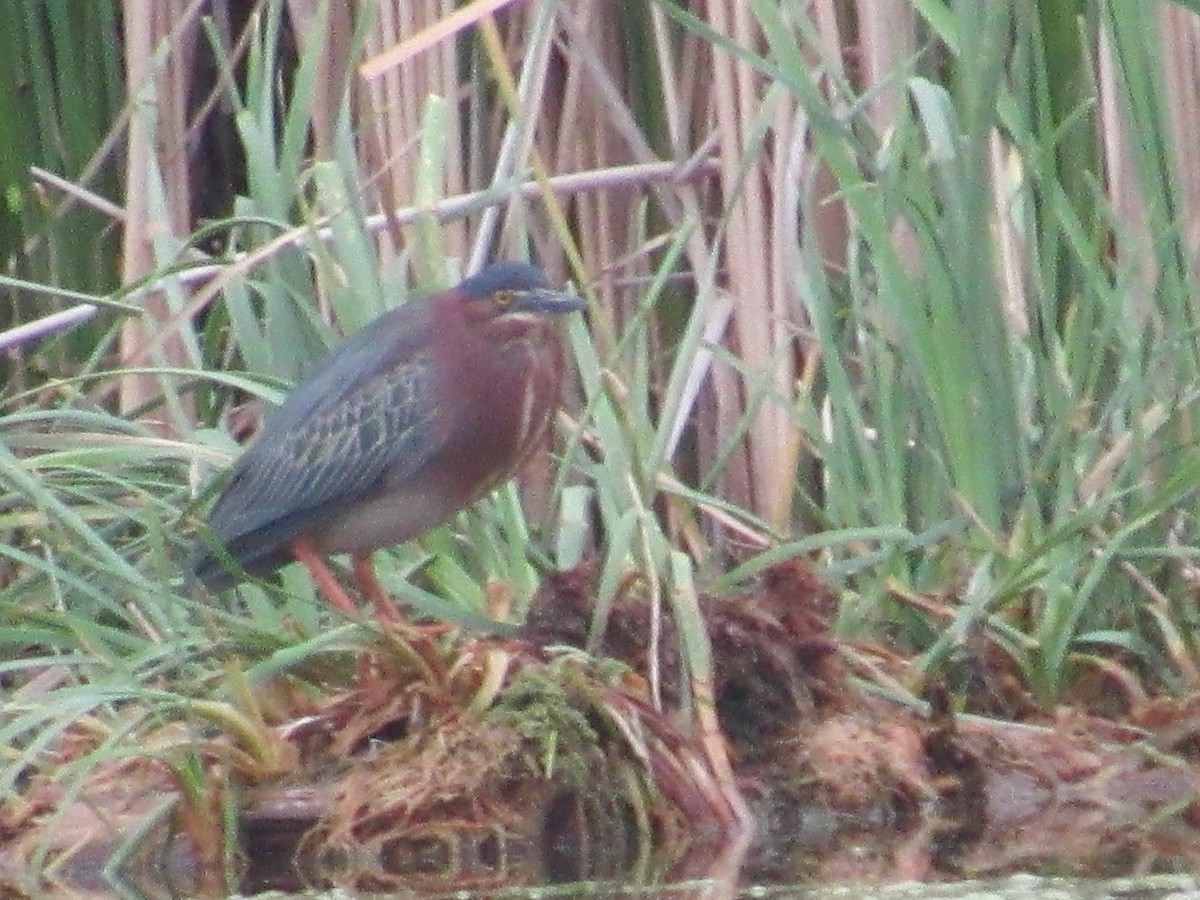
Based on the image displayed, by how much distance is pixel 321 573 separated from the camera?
4.87m

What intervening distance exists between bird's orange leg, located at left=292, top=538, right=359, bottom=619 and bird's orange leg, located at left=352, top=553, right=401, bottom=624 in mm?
37

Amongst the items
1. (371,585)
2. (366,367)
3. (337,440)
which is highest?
(366,367)

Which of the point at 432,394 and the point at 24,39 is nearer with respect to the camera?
the point at 432,394

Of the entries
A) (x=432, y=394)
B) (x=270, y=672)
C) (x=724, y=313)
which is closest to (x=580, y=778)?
(x=270, y=672)

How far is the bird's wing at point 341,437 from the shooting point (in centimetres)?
489

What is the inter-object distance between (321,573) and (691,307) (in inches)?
46.7

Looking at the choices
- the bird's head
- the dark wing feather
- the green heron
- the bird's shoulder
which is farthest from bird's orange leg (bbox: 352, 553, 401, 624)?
the bird's head

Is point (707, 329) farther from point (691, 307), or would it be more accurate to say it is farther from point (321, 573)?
point (321, 573)

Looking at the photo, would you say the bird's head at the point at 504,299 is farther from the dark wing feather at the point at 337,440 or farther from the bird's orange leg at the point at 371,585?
the bird's orange leg at the point at 371,585

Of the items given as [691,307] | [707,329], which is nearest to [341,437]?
[707,329]

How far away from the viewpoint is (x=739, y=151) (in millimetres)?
5367

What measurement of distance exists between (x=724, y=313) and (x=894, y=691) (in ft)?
3.80

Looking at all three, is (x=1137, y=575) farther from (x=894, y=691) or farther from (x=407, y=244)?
(x=407, y=244)

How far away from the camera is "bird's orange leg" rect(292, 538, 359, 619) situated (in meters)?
4.75
